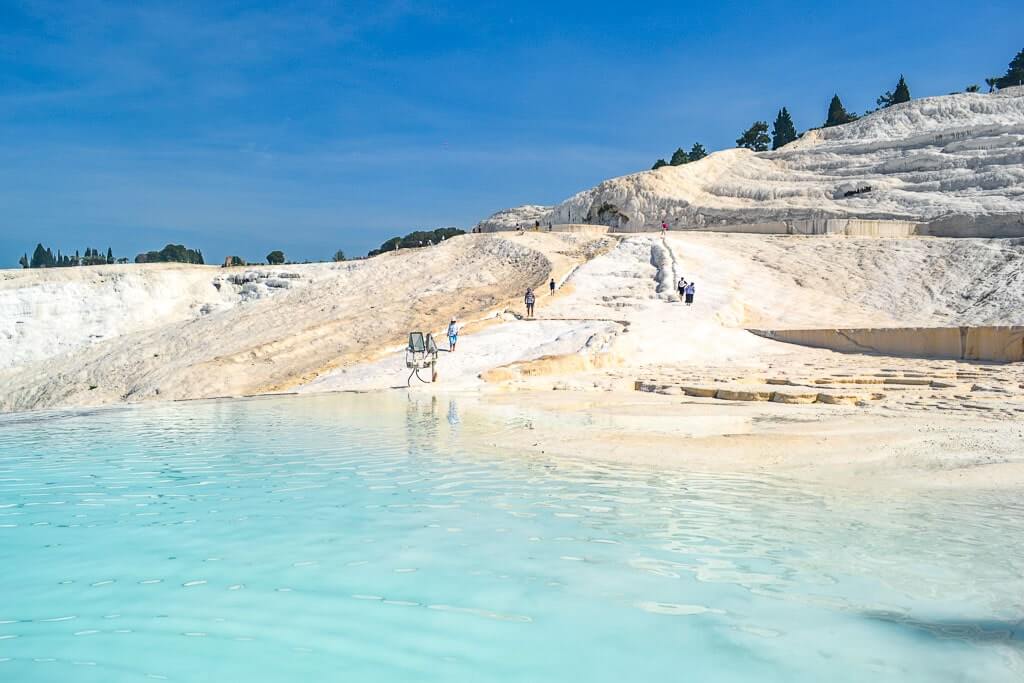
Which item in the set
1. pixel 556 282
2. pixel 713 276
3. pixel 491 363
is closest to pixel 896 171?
pixel 713 276

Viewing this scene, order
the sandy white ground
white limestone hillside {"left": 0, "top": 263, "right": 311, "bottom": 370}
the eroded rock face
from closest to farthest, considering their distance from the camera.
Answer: the sandy white ground
white limestone hillside {"left": 0, "top": 263, "right": 311, "bottom": 370}
the eroded rock face

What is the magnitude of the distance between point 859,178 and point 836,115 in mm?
26868

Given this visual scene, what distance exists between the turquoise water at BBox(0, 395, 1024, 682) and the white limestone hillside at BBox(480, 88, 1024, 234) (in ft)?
118

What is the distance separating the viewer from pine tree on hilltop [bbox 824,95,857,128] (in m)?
66.6

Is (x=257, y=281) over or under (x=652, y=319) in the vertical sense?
over

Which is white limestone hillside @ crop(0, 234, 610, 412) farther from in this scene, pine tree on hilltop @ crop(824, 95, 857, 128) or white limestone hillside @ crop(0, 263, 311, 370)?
pine tree on hilltop @ crop(824, 95, 857, 128)

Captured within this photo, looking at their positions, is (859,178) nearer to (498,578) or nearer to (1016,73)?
(1016,73)

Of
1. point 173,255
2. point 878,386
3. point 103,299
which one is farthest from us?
point 173,255

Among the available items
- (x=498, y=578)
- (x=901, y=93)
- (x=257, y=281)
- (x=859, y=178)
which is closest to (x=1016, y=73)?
(x=901, y=93)

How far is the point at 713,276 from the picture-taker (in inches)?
961

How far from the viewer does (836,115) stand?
67.2 meters

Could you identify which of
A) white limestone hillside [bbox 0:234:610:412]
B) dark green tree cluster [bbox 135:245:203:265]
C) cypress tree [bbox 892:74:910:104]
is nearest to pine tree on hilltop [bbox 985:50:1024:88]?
cypress tree [bbox 892:74:910:104]

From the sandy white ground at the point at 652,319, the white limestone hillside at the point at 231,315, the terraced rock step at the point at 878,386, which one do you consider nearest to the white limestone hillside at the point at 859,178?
the sandy white ground at the point at 652,319

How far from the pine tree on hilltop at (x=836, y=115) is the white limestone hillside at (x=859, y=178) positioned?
38.3ft
